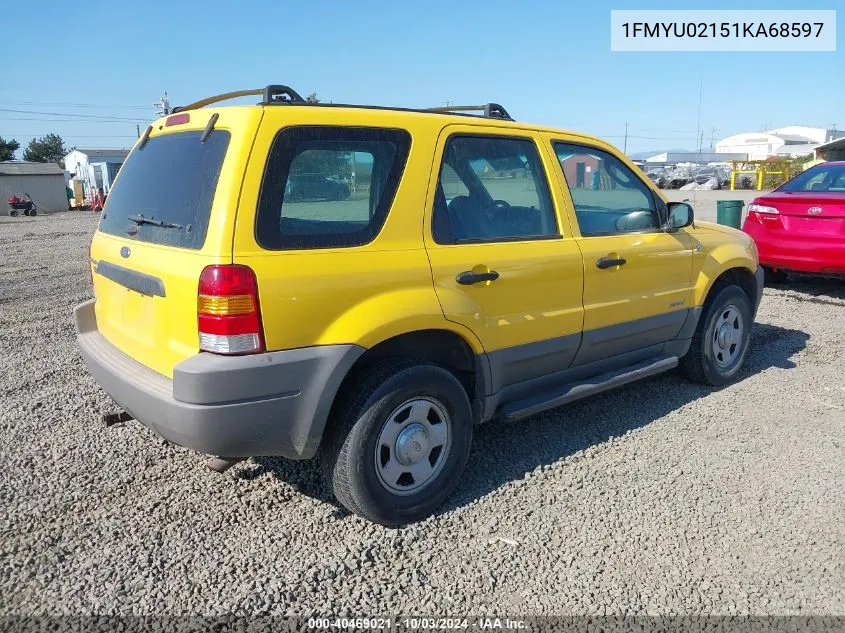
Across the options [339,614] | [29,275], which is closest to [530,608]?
[339,614]

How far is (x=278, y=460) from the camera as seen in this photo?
12.6 feet

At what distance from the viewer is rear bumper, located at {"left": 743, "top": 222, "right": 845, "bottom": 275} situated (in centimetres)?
725

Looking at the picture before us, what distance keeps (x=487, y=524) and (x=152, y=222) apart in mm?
2167

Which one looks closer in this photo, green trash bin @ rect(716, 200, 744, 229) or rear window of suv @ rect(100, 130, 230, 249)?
rear window of suv @ rect(100, 130, 230, 249)

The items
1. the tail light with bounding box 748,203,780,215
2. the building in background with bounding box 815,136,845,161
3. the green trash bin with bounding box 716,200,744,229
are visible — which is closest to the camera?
the tail light with bounding box 748,203,780,215

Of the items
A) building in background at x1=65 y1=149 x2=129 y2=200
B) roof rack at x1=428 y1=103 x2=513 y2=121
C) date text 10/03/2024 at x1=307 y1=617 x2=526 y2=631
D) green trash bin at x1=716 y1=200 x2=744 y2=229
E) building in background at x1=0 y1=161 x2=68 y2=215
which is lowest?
date text 10/03/2024 at x1=307 y1=617 x2=526 y2=631

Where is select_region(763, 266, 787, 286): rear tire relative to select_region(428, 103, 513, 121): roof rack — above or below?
below

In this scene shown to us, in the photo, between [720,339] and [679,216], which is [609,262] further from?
[720,339]

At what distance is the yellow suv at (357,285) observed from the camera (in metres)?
2.68

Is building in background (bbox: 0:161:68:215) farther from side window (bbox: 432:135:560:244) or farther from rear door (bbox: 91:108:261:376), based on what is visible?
side window (bbox: 432:135:560:244)

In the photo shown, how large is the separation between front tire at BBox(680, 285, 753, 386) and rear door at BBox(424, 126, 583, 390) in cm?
149

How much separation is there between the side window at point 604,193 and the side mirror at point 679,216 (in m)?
0.09

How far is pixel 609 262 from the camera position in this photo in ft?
13.0

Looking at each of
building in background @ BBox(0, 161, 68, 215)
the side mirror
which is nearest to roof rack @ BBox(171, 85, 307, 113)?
the side mirror
